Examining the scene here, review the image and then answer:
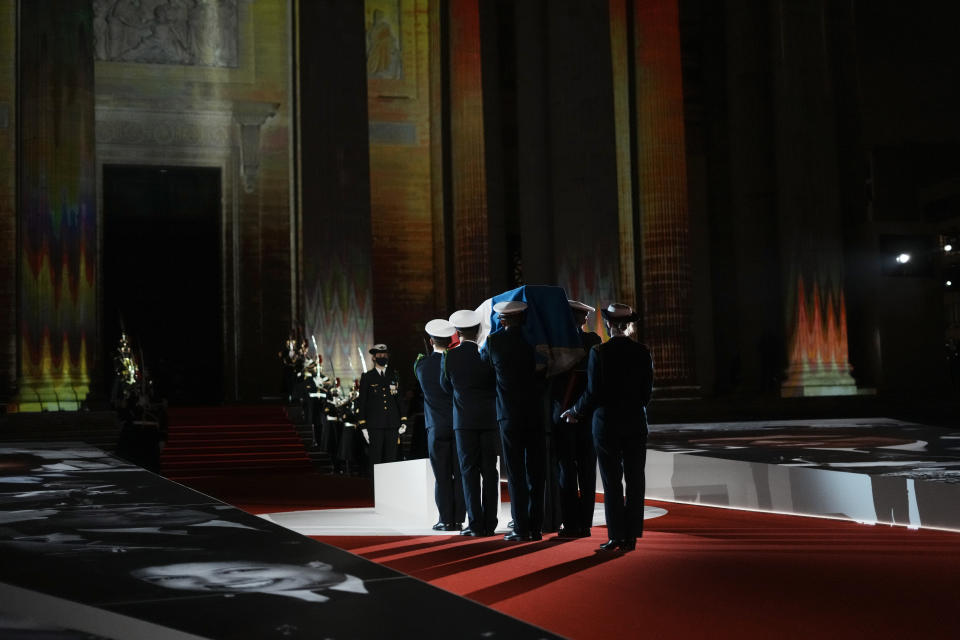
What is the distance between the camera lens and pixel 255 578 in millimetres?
4496

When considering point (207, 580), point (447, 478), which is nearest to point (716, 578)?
point (207, 580)

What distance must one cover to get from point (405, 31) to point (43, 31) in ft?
33.6

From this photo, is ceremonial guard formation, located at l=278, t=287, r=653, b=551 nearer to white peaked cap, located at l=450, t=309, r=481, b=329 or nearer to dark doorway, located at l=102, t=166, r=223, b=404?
white peaked cap, located at l=450, t=309, r=481, b=329

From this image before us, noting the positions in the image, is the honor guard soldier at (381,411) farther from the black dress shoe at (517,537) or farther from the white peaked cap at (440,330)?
the black dress shoe at (517,537)

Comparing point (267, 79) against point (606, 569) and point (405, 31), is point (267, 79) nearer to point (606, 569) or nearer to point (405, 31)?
point (405, 31)

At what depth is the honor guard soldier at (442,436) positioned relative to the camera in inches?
351

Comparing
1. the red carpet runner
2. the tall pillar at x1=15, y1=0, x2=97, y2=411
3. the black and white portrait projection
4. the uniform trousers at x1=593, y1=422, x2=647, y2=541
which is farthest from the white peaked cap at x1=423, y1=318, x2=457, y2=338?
the tall pillar at x1=15, y1=0, x2=97, y2=411

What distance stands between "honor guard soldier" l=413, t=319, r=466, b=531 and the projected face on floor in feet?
13.4

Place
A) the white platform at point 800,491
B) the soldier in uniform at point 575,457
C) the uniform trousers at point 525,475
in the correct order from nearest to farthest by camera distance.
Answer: the uniform trousers at point 525,475, the soldier in uniform at point 575,457, the white platform at point 800,491

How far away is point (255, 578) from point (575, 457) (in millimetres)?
4162

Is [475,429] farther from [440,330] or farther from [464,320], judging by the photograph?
[440,330]

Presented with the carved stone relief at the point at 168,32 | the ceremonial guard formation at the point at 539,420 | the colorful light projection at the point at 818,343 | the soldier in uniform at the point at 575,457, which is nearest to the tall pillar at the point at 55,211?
the carved stone relief at the point at 168,32

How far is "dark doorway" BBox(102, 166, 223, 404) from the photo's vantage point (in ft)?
84.6

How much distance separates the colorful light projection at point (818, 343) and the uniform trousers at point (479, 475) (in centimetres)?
1543
